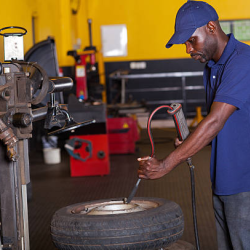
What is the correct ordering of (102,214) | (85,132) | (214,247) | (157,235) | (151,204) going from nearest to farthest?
(157,235), (102,214), (151,204), (214,247), (85,132)

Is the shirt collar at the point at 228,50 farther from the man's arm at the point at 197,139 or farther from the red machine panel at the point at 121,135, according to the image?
the red machine panel at the point at 121,135

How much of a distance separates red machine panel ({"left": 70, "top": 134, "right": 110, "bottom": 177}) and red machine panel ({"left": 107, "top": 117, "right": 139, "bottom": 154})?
5.00ft

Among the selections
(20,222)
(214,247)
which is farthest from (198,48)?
(214,247)

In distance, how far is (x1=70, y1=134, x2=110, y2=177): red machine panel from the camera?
16.0ft

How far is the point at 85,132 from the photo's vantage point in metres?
4.87

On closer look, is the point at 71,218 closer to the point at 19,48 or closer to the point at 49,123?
the point at 49,123

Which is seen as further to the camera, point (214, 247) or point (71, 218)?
point (214, 247)

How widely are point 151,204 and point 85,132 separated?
311 centimetres

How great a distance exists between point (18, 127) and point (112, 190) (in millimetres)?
2667

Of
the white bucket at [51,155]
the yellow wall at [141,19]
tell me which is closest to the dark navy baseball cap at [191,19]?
the white bucket at [51,155]

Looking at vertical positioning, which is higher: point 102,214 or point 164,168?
point 164,168

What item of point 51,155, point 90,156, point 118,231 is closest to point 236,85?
point 118,231

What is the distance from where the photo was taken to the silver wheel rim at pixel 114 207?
170 centimetres

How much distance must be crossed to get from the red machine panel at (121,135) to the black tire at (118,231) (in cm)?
484
